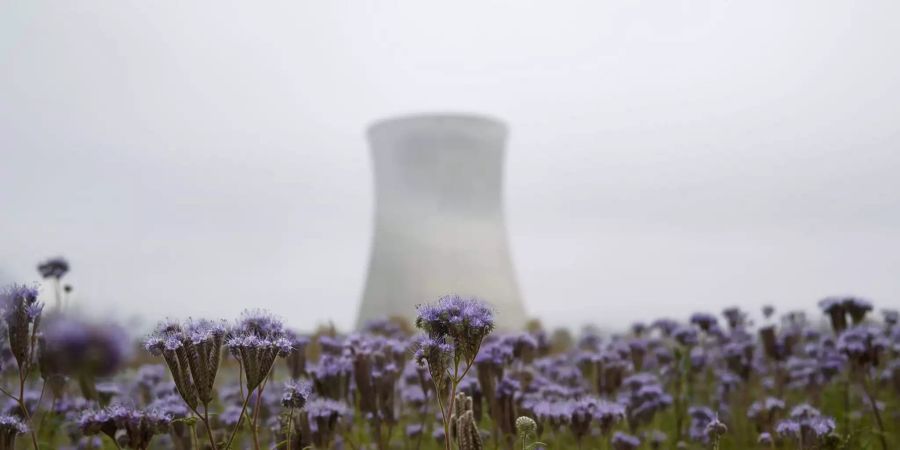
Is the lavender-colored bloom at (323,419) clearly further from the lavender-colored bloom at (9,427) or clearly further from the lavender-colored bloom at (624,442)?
the lavender-colored bloom at (624,442)

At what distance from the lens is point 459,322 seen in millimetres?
4035

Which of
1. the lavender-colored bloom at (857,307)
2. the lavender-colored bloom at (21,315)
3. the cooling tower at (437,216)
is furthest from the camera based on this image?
the cooling tower at (437,216)

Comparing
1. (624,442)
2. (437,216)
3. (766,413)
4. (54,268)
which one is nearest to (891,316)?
(766,413)

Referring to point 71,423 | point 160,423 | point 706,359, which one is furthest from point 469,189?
point 160,423

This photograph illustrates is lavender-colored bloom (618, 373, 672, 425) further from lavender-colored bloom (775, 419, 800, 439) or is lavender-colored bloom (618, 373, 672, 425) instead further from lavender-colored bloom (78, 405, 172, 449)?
lavender-colored bloom (78, 405, 172, 449)

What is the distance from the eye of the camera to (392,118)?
23.4 meters

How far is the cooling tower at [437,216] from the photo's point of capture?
Result: 21531mm

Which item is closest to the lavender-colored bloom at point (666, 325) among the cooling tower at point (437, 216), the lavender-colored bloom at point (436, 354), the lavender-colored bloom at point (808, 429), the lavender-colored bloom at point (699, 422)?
the lavender-colored bloom at point (699, 422)

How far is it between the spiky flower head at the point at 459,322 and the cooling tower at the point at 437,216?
16.5 meters

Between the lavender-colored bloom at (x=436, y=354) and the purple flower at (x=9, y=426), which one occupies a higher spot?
the lavender-colored bloom at (x=436, y=354)

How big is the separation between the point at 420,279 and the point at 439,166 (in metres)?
3.40

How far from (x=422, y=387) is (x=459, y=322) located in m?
2.61

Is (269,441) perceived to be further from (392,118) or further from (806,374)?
(392,118)

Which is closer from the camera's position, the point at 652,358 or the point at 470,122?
the point at 652,358
